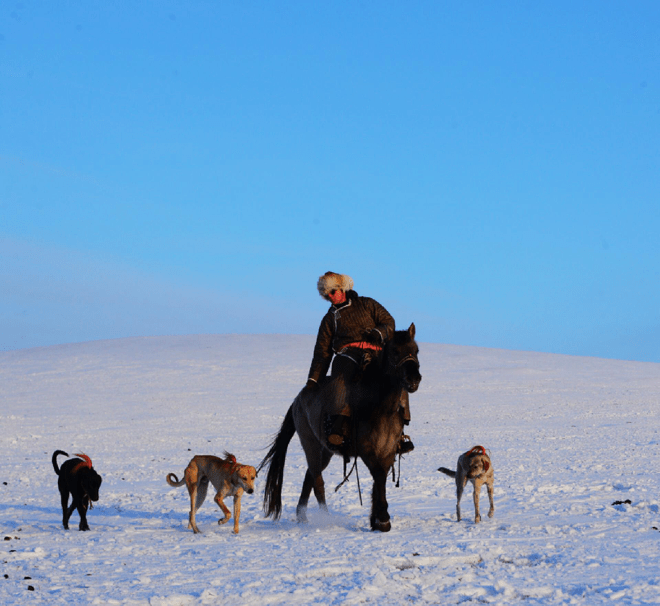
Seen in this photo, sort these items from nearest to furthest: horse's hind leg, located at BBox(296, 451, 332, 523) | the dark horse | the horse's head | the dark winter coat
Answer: the horse's head → the dark horse → the dark winter coat → horse's hind leg, located at BBox(296, 451, 332, 523)

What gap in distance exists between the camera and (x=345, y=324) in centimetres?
906

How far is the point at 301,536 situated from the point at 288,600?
8.56 ft

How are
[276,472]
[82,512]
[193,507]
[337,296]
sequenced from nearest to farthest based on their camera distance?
[193,507]
[82,512]
[337,296]
[276,472]

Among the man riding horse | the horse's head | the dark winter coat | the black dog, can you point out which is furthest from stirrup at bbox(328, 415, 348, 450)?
the black dog

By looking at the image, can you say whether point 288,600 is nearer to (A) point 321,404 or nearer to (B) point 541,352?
(A) point 321,404

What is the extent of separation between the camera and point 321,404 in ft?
28.8

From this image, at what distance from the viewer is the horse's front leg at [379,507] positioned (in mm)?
8172

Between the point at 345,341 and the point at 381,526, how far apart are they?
2.27 metres

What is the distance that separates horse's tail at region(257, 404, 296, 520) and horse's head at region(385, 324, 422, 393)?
2.45 m

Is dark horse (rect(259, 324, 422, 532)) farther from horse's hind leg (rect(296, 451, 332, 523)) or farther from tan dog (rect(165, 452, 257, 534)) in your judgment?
tan dog (rect(165, 452, 257, 534))

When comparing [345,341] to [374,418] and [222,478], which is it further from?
[222,478]

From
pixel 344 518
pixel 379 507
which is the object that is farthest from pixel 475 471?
pixel 344 518

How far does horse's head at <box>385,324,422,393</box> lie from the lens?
24.3 feet

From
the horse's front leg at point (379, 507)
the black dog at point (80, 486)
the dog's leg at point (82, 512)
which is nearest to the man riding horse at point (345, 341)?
the horse's front leg at point (379, 507)
